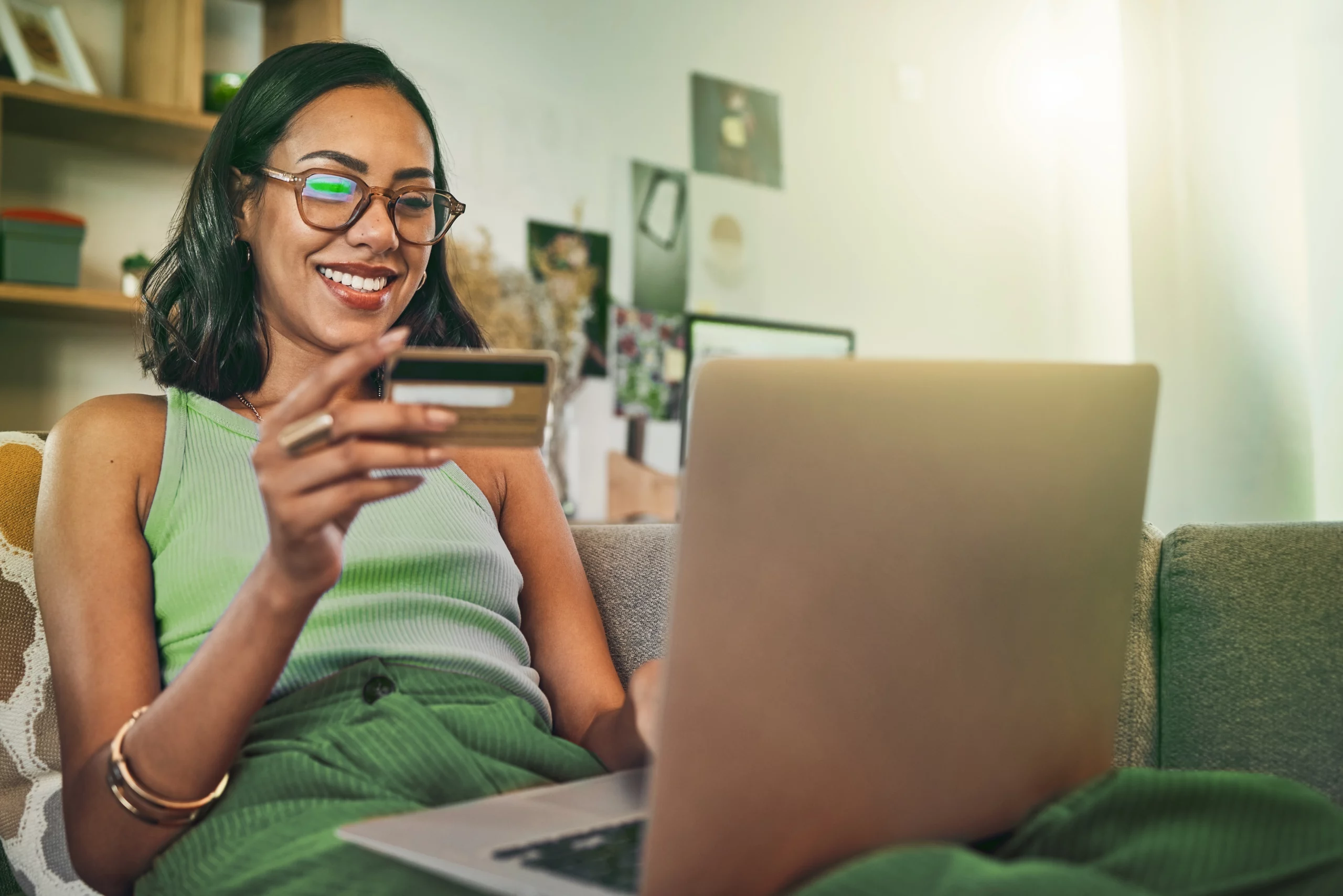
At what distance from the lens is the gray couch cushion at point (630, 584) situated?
4.01 feet

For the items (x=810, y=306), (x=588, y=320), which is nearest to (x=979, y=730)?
(x=588, y=320)

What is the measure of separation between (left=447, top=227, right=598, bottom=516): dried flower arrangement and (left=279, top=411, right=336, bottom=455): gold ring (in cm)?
203

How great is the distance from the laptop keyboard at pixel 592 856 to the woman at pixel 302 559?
0.06 meters

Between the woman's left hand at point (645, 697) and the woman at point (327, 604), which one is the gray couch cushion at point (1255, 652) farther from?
the woman's left hand at point (645, 697)

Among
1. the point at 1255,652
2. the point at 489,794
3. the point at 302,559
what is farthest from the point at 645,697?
the point at 1255,652

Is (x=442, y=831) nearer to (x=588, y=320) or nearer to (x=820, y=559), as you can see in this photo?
(x=820, y=559)

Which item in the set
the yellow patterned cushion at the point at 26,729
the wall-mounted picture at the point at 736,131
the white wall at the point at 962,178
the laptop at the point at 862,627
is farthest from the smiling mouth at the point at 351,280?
the wall-mounted picture at the point at 736,131

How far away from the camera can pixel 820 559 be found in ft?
1.74

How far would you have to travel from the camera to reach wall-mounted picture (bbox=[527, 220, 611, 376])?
9.35ft

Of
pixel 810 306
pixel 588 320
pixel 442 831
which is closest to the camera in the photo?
pixel 442 831

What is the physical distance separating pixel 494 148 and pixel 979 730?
2448 millimetres

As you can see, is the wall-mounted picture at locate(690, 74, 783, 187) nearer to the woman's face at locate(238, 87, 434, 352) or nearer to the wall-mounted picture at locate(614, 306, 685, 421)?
the wall-mounted picture at locate(614, 306, 685, 421)

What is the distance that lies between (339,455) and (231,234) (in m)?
0.63

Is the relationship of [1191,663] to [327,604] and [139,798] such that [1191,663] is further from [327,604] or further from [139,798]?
[139,798]
